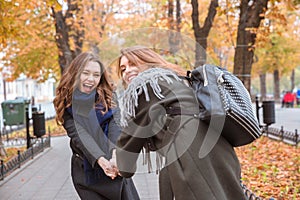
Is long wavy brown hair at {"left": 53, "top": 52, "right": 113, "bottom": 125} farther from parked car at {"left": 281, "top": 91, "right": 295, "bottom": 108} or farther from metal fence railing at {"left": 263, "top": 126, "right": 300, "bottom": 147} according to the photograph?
parked car at {"left": 281, "top": 91, "right": 295, "bottom": 108}

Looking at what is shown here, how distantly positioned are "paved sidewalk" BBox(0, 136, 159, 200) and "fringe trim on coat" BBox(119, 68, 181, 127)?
9.89 feet

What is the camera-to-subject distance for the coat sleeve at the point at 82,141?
2.88m

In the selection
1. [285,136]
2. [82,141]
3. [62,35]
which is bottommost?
[285,136]

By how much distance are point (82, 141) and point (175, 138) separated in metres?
1.18

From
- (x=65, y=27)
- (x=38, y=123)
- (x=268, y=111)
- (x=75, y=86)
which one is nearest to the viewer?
(x=75, y=86)

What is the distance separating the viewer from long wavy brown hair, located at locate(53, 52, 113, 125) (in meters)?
3.01

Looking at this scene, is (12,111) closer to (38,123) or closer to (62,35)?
(62,35)

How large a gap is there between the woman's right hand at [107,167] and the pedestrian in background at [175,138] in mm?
718

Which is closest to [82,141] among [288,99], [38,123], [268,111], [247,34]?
[247,34]

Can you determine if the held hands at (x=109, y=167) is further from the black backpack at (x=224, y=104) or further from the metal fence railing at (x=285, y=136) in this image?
the metal fence railing at (x=285, y=136)

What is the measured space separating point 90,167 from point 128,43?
1.05 m

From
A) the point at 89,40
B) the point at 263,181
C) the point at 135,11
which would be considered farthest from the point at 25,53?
the point at 263,181

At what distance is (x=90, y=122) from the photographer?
2.97 metres

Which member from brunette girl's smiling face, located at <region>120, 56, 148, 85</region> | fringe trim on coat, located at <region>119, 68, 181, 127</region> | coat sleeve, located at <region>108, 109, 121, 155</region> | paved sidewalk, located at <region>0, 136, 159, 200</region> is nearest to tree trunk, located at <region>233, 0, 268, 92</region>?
paved sidewalk, located at <region>0, 136, 159, 200</region>
